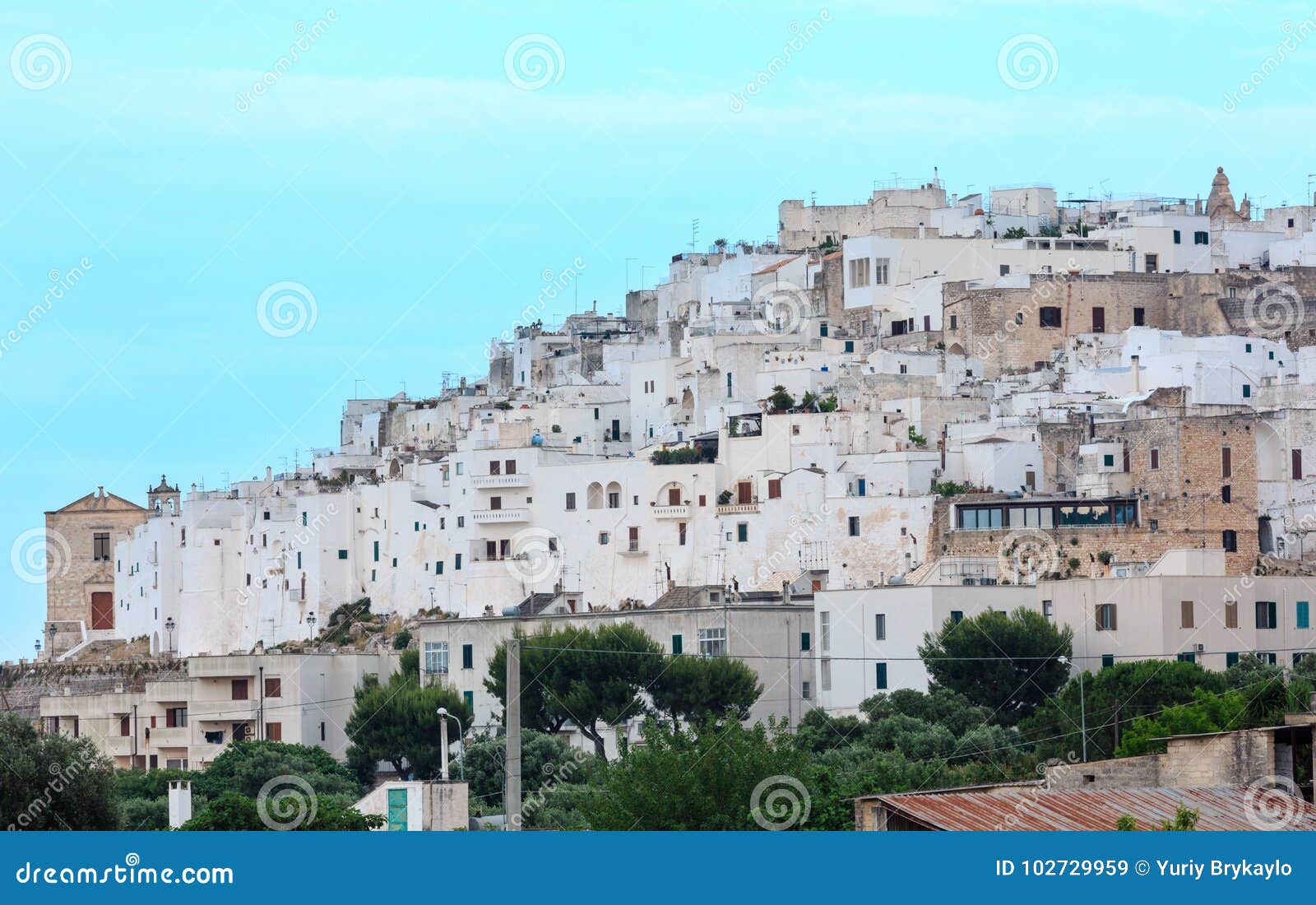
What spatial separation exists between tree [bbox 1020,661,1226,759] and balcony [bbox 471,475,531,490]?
871 inches

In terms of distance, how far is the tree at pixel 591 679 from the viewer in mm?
58375

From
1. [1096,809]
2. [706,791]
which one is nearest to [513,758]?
[706,791]

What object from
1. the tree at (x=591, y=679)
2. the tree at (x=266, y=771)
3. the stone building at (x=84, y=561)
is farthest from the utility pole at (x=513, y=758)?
the stone building at (x=84, y=561)

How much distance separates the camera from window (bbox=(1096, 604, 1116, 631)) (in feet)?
186

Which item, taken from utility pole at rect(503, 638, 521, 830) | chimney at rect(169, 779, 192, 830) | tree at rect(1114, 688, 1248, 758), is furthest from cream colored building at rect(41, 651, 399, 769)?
utility pole at rect(503, 638, 521, 830)

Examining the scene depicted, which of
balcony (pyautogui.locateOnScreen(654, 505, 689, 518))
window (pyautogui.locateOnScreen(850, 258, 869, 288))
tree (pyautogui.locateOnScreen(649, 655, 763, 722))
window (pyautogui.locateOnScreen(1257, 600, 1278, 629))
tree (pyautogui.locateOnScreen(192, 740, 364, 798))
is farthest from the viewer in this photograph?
window (pyautogui.locateOnScreen(850, 258, 869, 288))

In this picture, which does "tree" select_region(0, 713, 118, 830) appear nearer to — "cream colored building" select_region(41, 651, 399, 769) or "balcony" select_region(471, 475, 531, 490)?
"cream colored building" select_region(41, 651, 399, 769)

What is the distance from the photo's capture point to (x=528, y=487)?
7212 cm

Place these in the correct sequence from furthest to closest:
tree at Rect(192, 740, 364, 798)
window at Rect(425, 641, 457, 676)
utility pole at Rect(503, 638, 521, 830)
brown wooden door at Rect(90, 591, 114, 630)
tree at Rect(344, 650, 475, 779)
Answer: brown wooden door at Rect(90, 591, 114, 630) → window at Rect(425, 641, 457, 676) → tree at Rect(344, 650, 475, 779) → tree at Rect(192, 740, 364, 798) → utility pole at Rect(503, 638, 521, 830)

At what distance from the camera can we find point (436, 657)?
63312 millimetres

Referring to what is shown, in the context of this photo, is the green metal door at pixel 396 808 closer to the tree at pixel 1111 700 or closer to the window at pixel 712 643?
the tree at pixel 1111 700

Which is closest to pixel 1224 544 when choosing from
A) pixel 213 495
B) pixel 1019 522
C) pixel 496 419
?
pixel 1019 522

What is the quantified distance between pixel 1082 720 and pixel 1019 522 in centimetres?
1196

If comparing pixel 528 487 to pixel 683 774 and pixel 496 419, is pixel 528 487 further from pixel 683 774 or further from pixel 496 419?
pixel 683 774
